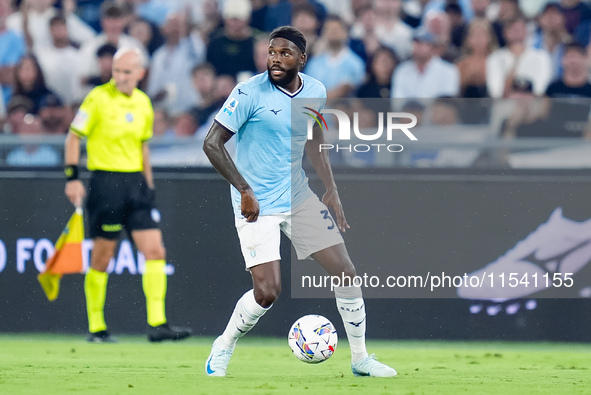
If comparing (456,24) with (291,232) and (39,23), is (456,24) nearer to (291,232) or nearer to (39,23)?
(39,23)

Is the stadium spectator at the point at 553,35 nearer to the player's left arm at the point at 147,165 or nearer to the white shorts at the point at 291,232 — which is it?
the player's left arm at the point at 147,165

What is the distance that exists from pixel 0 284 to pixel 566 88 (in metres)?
5.50

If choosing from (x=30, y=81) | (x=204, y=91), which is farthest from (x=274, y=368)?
(x=30, y=81)

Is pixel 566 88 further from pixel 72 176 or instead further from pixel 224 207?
pixel 72 176

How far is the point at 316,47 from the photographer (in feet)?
31.3

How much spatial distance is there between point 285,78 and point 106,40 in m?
4.90

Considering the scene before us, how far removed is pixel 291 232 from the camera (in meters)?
5.40

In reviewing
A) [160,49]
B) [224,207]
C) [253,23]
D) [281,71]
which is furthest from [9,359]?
[253,23]

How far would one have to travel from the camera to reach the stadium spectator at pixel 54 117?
890 cm

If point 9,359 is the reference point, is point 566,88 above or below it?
above

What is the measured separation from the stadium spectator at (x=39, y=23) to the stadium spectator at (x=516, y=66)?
4.37 m

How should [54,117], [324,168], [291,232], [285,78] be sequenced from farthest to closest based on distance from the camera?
[54,117] → [324,168] → [291,232] → [285,78]

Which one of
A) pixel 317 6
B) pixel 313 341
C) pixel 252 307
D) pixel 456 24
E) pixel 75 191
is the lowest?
pixel 313 341

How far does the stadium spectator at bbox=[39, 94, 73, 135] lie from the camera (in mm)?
8898
